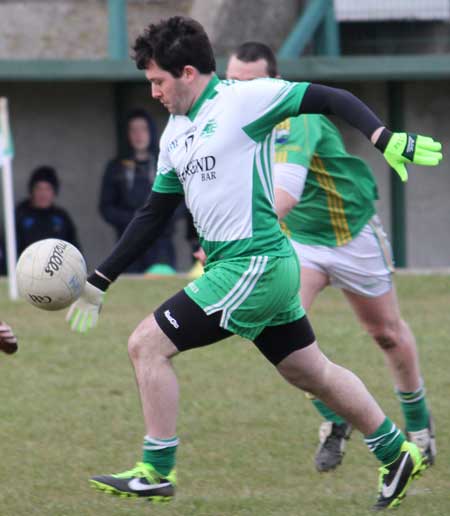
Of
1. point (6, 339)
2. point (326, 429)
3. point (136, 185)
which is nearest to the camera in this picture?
point (6, 339)

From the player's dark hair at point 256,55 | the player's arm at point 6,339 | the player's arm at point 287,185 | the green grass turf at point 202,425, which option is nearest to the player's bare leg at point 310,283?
the player's arm at point 287,185

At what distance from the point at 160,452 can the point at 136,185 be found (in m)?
9.90

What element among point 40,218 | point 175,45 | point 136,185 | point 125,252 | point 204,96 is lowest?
point 40,218

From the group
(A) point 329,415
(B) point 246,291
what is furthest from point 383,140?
(A) point 329,415

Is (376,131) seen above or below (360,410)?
above

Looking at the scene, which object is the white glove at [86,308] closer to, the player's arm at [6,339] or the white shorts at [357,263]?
the player's arm at [6,339]

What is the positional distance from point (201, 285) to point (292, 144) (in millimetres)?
1455

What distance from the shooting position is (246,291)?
556cm

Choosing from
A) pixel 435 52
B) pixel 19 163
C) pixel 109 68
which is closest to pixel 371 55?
pixel 435 52

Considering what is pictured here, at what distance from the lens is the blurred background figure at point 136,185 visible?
1538 centimetres

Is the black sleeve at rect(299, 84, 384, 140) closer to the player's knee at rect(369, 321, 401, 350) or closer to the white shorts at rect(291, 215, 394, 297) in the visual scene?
the white shorts at rect(291, 215, 394, 297)

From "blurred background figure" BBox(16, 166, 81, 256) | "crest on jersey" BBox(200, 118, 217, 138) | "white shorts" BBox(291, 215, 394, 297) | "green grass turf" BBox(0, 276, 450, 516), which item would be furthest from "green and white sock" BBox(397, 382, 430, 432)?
"blurred background figure" BBox(16, 166, 81, 256)

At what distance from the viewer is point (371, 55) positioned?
1720cm

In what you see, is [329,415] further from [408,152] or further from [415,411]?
[408,152]
